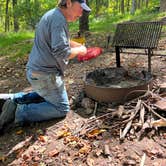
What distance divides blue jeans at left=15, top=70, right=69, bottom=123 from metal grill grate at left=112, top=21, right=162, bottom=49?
168cm

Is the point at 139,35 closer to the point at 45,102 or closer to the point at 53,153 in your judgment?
the point at 45,102

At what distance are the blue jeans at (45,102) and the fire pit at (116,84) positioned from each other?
0.48 meters

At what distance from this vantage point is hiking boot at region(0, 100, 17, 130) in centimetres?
409

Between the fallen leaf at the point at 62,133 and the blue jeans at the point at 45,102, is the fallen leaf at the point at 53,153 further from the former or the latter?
the blue jeans at the point at 45,102

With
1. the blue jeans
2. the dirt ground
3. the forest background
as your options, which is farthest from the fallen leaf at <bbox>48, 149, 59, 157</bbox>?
the forest background

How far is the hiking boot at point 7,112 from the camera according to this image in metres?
4.09

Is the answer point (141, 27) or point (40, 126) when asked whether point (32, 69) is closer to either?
point (40, 126)

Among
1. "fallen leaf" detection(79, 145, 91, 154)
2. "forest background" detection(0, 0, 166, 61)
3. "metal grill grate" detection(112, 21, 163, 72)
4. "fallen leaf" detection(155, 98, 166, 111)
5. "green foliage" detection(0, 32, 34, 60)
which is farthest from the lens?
"forest background" detection(0, 0, 166, 61)

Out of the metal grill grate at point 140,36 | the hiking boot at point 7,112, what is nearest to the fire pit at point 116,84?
the metal grill grate at point 140,36

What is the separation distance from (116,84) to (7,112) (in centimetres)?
166

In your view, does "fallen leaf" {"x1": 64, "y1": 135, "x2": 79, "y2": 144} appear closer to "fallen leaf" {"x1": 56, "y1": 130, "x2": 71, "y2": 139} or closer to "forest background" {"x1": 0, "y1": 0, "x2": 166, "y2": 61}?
"fallen leaf" {"x1": 56, "y1": 130, "x2": 71, "y2": 139}

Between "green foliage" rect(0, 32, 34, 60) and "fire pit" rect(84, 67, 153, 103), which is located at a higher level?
"fire pit" rect(84, 67, 153, 103)

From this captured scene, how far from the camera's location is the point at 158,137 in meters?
3.53

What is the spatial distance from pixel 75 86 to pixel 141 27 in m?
1.46
